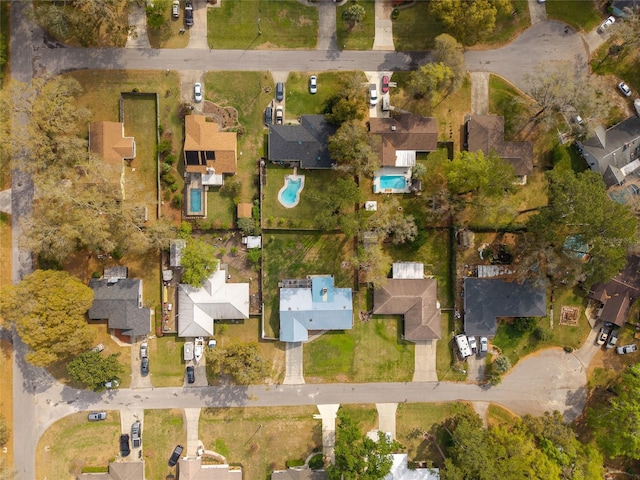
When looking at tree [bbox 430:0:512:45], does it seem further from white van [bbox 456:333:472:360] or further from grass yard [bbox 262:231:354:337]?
white van [bbox 456:333:472:360]

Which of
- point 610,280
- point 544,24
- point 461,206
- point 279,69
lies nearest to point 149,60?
point 279,69

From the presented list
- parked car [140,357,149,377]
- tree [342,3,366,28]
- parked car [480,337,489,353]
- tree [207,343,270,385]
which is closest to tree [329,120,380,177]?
tree [342,3,366,28]

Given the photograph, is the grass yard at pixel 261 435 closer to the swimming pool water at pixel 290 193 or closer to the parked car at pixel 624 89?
the swimming pool water at pixel 290 193

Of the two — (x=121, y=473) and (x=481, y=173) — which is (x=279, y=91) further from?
(x=121, y=473)

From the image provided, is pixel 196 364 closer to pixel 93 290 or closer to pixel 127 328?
pixel 127 328

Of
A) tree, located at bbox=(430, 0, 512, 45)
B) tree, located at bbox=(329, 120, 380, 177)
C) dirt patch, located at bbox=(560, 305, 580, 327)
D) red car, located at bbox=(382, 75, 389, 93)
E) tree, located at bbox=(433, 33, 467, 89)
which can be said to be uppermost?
tree, located at bbox=(430, 0, 512, 45)

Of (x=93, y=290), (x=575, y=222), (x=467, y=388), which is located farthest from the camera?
(x=467, y=388)
